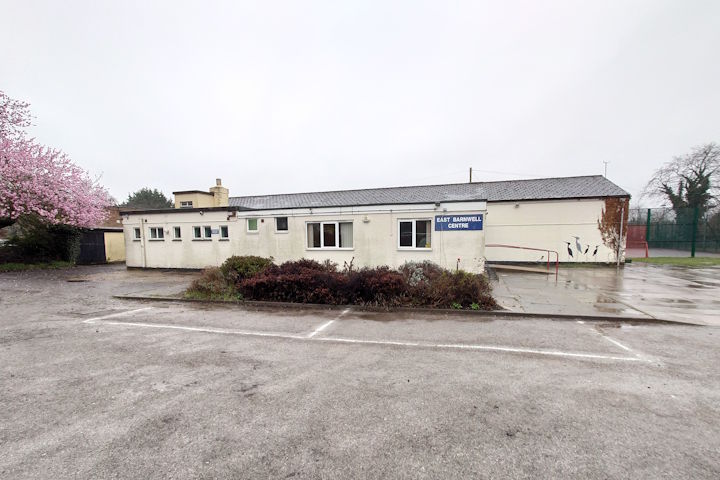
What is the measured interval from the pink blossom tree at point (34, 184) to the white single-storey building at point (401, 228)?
5.47m

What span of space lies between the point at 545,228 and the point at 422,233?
10.5 metres

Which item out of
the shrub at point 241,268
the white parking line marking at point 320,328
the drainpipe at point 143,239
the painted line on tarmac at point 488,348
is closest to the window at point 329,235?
the shrub at point 241,268

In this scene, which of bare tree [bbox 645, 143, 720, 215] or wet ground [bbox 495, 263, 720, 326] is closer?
wet ground [bbox 495, 263, 720, 326]

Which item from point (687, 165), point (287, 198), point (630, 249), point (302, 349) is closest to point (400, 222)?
point (302, 349)

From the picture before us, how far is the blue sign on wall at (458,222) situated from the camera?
11.8 meters

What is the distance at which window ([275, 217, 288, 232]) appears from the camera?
1416cm

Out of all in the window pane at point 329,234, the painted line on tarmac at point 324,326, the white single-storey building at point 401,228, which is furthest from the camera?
the window pane at point 329,234

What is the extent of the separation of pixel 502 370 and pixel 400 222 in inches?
348

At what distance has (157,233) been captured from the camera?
1688cm

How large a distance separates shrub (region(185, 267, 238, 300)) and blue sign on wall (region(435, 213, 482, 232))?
7948mm

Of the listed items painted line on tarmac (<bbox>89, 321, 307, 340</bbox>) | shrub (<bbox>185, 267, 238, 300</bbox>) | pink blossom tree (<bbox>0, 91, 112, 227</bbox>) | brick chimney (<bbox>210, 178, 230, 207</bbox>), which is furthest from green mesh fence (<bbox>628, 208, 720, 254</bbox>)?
pink blossom tree (<bbox>0, 91, 112, 227</bbox>)

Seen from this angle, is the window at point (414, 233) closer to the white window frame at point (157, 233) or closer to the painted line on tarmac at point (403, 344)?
the painted line on tarmac at point (403, 344)

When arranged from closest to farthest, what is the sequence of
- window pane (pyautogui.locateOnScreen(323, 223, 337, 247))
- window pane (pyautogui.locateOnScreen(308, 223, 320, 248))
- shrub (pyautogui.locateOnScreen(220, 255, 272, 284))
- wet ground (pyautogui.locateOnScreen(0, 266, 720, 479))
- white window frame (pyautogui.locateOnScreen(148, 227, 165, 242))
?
wet ground (pyautogui.locateOnScreen(0, 266, 720, 479)) → shrub (pyautogui.locateOnScreen(220, 255, 272, 284)) → window pane (pyautogui.locateOnScreen(323, 223, 337, 247)) → window pane (pyautogui.locateOnScreen(308, 223, 320, 248)) → white window frame (pyautogui.locateOnScreen(148, 227, 165, 242))

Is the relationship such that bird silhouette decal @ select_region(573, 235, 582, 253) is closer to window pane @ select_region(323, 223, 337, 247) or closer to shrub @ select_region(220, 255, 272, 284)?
window pane @ select_region(323, 223, 337, 247)
